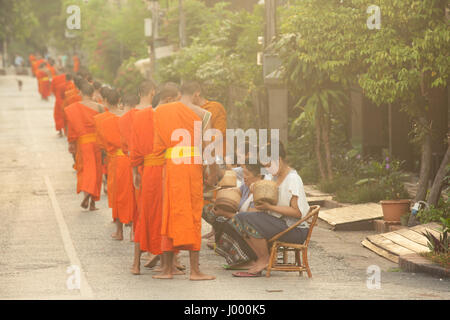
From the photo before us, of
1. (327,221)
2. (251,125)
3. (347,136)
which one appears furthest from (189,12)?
(327,221)

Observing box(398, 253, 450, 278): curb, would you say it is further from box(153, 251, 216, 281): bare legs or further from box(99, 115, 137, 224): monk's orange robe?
box(99, 115, 137, 224): monk's orange robe

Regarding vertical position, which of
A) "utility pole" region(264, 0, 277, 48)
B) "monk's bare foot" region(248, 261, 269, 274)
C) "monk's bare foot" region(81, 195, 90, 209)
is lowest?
"monk's bare foot" region(81, 195, 90, 209)

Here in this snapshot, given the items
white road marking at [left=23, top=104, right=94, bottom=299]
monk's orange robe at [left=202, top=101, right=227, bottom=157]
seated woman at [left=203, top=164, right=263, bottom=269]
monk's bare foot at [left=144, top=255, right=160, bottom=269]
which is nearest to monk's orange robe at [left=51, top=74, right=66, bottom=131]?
white road marking at [left=23, top=104, right=94, bottom=299]

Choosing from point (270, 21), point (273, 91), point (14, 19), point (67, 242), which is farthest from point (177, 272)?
point (14, 19)

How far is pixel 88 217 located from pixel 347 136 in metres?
7.22

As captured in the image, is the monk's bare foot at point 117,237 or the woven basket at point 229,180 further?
the monk's bare foot at point 117,237

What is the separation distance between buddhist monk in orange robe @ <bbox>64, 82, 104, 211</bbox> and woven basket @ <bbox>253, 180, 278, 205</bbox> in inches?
244

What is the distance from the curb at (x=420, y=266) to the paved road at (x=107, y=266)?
11cm

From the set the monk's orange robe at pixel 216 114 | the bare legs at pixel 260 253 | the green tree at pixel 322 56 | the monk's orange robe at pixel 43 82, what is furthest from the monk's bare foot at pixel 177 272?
the monk's orange robe at pixel 43 82

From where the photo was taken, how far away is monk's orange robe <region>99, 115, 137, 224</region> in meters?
12.6

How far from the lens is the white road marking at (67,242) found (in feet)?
30.5

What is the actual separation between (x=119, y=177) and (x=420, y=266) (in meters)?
4.15

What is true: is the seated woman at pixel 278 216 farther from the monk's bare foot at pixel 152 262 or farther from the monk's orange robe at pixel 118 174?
the monk's orange robe at pixel 118 174

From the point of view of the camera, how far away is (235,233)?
34.7 feet
